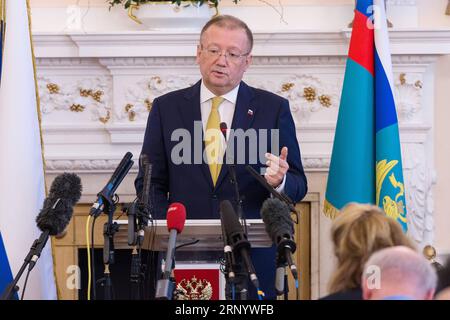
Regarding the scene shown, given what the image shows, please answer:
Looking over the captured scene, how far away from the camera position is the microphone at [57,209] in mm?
3200

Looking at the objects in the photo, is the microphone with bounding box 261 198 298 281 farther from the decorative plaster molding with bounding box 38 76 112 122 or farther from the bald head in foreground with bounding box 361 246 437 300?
the decorative plaster molding with bounding box 38 76 112 122

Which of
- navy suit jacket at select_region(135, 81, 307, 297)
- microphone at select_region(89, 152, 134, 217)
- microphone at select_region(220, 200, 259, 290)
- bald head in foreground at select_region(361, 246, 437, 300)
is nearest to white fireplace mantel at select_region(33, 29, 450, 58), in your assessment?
navy suit jacket at select_region(135, 81, 307, 297)

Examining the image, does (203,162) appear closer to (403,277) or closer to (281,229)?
(281,229)

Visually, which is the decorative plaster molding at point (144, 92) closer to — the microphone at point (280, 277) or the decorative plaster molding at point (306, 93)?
the decorative plaster molding at point (306, 93)

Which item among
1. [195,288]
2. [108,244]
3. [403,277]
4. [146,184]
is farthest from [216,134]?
[403,277]

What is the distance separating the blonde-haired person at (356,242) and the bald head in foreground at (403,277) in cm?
21

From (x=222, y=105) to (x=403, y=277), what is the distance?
2462 millimetres

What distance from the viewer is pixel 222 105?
4.58 meters

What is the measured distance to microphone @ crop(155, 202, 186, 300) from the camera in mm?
2535

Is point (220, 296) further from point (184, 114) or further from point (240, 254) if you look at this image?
point (240, 254)
